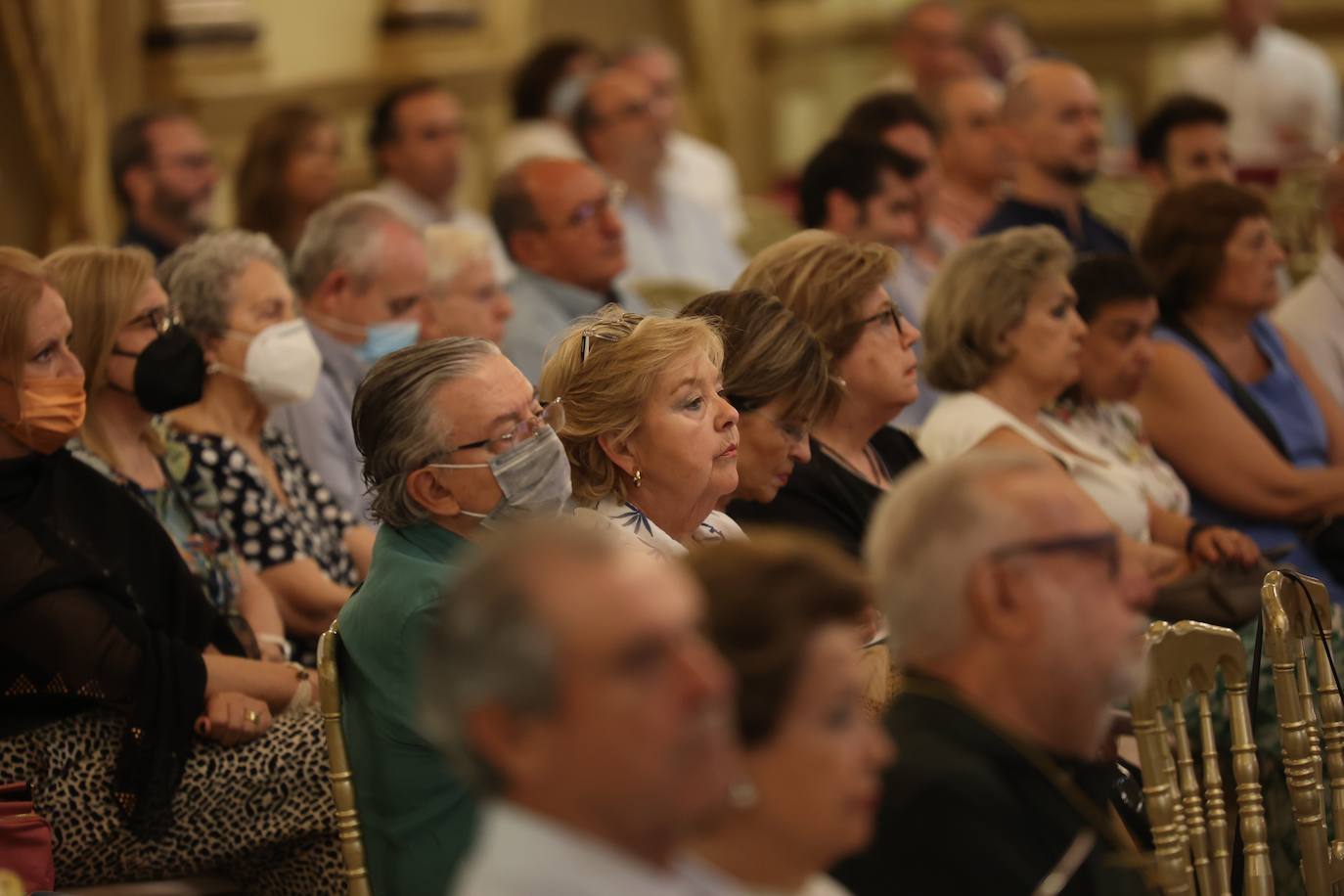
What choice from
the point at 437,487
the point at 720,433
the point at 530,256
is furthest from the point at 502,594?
the point at 530,256

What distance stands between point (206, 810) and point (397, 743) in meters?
0.65

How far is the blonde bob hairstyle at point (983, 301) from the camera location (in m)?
4.31

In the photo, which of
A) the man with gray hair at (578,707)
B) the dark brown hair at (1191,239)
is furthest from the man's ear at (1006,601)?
the dark brown hair at (1191,239)

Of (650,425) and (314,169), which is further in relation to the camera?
(314,169)

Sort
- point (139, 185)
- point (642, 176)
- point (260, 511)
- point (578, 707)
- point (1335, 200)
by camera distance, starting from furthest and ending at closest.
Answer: point (642, 176) < point (139, 185) < point (1335, 200) < point (260, 511) < point (578, 707)

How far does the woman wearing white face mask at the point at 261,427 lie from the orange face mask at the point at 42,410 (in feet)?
2.16

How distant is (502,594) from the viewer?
60.2 inches

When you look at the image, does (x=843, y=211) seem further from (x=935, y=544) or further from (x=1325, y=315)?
(x=935, y=544)

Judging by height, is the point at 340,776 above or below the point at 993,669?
below

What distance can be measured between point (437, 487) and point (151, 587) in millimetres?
772

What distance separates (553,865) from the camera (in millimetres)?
1547

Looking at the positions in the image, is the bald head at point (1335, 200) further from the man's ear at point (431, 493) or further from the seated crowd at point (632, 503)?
the man's ear at point (431, 493)

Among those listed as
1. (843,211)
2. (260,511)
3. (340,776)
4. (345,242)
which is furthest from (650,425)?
(843,211)

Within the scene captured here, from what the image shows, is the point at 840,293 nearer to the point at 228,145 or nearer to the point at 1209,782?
the point at 1209,782
